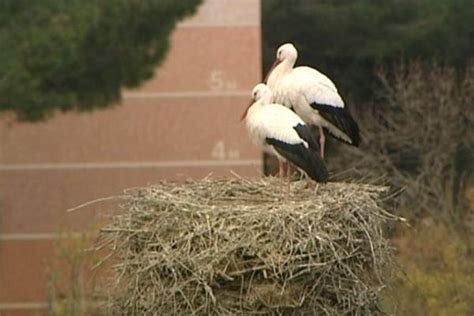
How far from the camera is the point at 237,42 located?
41.8 ft

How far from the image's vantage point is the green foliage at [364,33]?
12.8 meters

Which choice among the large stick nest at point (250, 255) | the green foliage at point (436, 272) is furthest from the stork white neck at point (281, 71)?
the green foliage at point (436, 272)

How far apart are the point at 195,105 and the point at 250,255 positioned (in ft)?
21.5

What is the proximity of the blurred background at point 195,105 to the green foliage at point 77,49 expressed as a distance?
1 cm

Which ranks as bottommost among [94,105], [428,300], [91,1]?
[428,300]

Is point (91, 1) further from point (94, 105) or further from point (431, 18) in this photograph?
point (431, 18)

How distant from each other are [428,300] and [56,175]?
3.43m

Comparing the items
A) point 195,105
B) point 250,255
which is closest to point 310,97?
point 250,255

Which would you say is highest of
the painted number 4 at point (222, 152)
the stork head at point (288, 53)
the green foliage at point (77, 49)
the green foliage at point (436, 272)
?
the stork head at point (288, 53)

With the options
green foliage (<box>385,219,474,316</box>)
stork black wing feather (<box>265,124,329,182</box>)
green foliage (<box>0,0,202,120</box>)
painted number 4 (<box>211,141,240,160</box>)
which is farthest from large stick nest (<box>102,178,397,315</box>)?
painted number 4 (<box>211,141,240,160</box>)

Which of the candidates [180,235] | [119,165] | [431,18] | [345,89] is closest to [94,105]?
[119,165]

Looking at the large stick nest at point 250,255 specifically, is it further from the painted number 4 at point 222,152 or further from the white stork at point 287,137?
the painted number 4 at point 222,152

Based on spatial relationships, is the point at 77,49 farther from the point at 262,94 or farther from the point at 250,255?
the point at 250,255

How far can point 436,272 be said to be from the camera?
37.6ft
